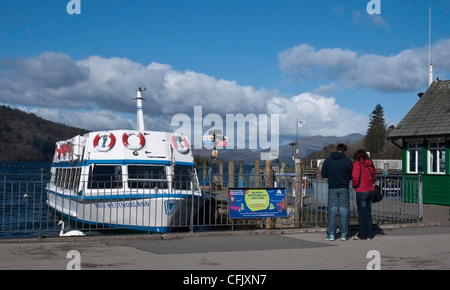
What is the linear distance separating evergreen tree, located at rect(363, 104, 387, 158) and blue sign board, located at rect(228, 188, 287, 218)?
345 ft

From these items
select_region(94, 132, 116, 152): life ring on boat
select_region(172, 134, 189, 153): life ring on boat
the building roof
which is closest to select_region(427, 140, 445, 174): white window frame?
the building roof

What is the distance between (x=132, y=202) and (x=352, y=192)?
279 inches

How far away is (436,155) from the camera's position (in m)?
25.2

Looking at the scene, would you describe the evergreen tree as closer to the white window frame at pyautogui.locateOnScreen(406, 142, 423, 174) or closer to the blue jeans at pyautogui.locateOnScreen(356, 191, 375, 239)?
the white window frame at pyautogui.locateOnScreen(406, 142, 423, 174)

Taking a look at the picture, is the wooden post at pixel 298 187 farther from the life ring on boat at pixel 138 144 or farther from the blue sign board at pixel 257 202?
the life ring on boat at pixel 138 144

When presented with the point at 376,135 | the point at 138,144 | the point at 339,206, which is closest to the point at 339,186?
the point at 339,206

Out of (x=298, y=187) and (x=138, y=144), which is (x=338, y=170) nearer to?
(x=298, y=187)

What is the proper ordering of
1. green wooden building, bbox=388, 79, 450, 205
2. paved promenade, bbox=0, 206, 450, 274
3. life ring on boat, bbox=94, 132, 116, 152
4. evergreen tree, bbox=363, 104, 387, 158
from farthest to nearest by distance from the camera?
evergreen tree, bbox=363, 104, 387, 158 → green wooden building, bbox=388, 79, 450, 205 → life ring on boat, bbox=94, 132, 116, 152 → paved promenade, bbox=0, 206, 450, 274

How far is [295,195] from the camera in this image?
1719 cm

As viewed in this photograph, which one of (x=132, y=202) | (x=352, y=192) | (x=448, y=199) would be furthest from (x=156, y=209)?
(x=448, y=199)

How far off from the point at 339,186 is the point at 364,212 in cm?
95

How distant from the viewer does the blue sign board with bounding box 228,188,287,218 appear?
46.4ft

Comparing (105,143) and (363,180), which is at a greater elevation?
(105,143)


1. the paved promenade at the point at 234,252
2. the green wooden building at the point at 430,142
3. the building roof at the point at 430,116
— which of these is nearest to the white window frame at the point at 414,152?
the green wooden building at the point at 430,142
